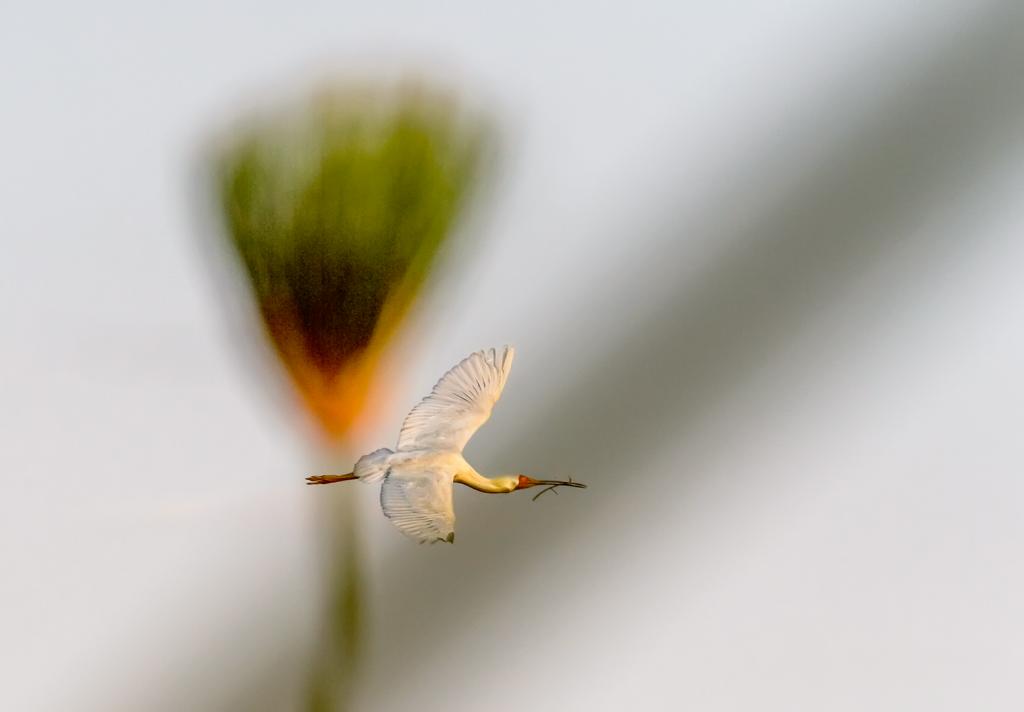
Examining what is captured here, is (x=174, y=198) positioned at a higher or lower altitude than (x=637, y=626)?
higher

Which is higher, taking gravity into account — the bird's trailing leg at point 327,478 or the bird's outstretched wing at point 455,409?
the bird's outstretched wing at point 455,409

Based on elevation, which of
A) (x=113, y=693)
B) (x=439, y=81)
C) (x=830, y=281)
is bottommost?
(x=113, y=693)

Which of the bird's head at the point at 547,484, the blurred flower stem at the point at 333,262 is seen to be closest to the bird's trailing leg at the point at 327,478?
the blurred flower stem at the point at 333,262

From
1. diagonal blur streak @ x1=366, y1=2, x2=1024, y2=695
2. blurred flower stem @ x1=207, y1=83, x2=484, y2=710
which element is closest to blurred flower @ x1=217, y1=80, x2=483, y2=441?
blurred flower stem @ x1=207, y1=83, x2=484, y2=710

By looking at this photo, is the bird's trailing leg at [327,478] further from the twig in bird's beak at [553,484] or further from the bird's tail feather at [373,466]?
the twig in bird's beak at [553,484]

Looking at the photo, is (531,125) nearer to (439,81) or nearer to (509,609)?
(439,81)

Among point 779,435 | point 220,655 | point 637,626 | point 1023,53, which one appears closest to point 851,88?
point 1023,53

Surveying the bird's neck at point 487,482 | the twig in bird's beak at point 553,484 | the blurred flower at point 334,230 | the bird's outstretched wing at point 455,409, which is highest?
the blurred flower at point 334,230
